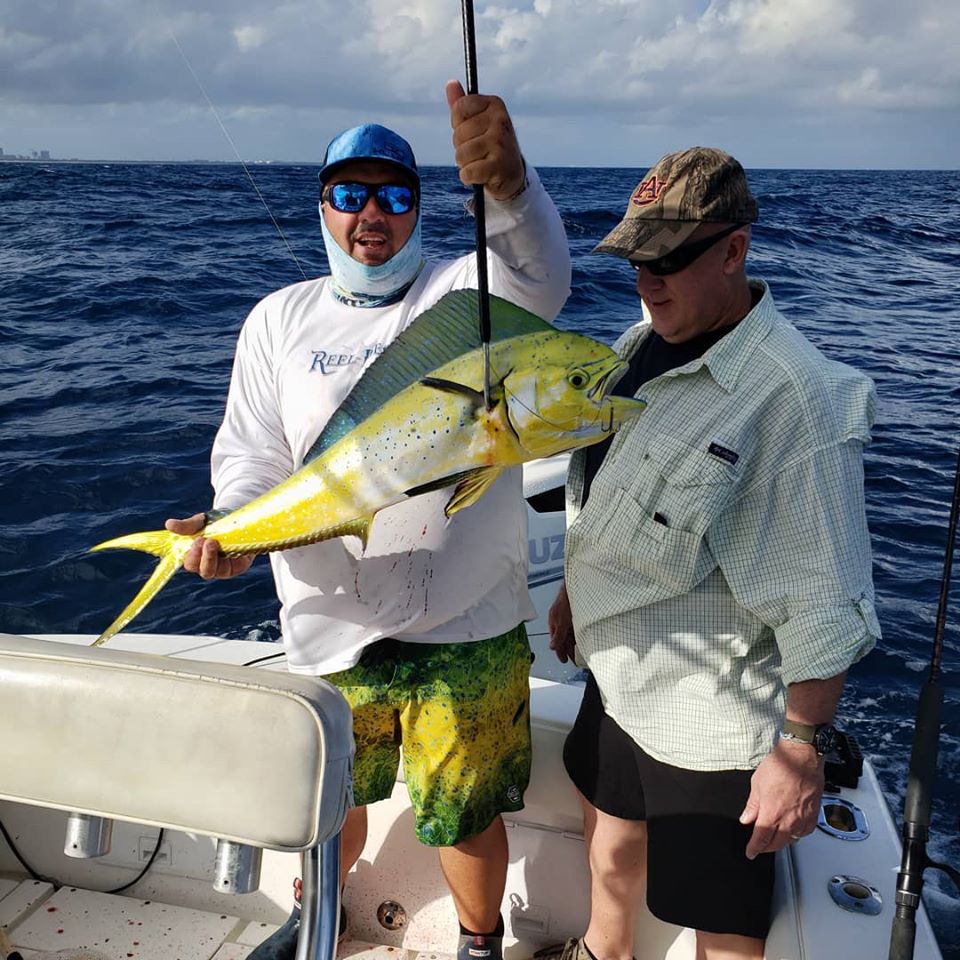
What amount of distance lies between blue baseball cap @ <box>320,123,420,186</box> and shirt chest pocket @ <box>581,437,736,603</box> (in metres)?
0.77

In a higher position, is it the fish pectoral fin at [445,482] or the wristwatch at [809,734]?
the fish pectoral fin at [445,482]

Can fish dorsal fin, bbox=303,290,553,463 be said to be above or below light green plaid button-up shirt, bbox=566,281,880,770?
above

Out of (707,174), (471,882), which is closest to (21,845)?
(471,882)

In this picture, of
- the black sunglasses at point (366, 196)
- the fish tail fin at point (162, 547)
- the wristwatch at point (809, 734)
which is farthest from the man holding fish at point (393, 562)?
the wristwatch at point (809, 734)

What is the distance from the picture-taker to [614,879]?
2137 mm

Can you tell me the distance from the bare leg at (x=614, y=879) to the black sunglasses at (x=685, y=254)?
1212 millimetres

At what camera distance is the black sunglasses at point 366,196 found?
1977 mm

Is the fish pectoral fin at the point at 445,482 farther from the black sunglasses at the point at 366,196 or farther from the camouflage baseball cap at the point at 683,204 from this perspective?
the black sunglasses at the point at 366,196

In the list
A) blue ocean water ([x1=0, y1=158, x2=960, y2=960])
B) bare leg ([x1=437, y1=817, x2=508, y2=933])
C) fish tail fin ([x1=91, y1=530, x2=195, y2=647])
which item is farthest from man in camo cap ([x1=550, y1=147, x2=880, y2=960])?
blue ocean water ([x1=0, y1=158, x2=960, y2=960])

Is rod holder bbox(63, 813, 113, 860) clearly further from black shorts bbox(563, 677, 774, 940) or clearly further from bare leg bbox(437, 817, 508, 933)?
black shorts bbox(563, 677, 774, 940)

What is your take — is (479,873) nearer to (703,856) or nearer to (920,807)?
(703,856)

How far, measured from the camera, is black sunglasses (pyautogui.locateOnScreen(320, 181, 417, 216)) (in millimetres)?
1977

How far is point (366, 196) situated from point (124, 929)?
2.16 m

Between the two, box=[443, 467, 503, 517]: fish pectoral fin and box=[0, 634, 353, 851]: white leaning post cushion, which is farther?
box=[443, 467, 503, 517]: fish pectoral fin
